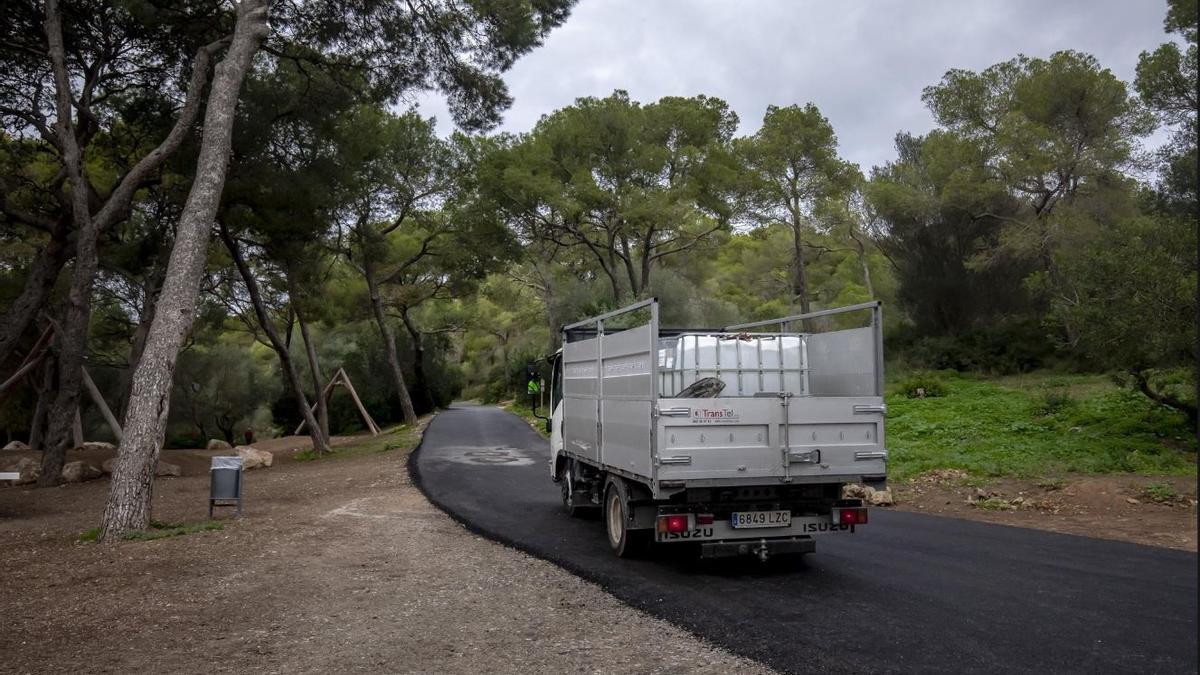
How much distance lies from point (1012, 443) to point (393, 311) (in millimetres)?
35583

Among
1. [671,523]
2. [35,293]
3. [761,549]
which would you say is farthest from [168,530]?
[35,293]

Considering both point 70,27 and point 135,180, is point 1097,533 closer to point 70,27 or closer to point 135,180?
point 135,180

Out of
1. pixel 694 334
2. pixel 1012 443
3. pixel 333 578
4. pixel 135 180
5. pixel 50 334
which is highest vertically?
pixel 135 180

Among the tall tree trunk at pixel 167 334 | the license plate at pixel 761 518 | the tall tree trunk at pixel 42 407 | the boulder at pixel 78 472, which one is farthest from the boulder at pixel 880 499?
the tall tree trunk at pixel 42 407

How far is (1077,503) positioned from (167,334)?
486 inches

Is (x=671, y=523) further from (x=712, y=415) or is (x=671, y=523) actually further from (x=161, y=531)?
(x=161, y=531)

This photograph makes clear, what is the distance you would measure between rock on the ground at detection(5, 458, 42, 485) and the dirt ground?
9.92 metres

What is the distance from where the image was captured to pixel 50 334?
23.0 m

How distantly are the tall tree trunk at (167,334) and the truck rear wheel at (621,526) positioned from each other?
554 centimetres

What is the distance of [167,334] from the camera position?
9.81m

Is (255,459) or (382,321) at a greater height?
(382,321)

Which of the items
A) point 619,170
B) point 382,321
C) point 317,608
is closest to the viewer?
point 317,608

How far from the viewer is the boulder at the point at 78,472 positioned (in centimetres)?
1836

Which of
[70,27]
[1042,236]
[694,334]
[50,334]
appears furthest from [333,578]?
[1042,236]
